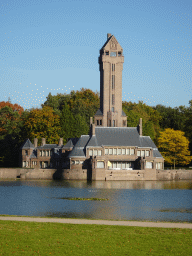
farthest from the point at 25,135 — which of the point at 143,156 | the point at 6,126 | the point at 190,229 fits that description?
the point at 190,229

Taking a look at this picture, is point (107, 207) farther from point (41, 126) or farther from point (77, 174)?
point (41, 126)

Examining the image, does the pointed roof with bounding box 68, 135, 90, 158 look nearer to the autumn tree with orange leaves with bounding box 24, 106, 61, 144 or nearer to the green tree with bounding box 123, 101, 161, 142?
the autumn tree with orange leaves with bounding box 24, 106, 61, 144

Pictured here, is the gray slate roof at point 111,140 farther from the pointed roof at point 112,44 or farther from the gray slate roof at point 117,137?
the pointed roof at point 112,44

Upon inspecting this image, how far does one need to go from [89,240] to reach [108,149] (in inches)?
3101

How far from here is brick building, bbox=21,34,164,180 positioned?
9750cm

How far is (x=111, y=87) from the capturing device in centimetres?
11919

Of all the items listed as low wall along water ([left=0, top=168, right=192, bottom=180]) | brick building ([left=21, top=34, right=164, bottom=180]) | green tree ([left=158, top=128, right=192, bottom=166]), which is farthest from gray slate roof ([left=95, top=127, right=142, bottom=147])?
green tree ([left=158, top=128, right=192, bottom=166])

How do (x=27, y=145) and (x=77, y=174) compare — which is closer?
(x=77, y=174)

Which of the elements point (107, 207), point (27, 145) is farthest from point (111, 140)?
point (107, 207)

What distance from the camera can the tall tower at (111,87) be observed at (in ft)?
388

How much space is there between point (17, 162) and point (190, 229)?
9918 centimetres

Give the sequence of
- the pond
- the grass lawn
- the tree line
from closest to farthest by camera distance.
Answer: the grass lawn → the pond → the tree line

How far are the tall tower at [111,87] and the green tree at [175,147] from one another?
457 inches

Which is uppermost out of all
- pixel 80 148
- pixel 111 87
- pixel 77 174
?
pixel 111 87
